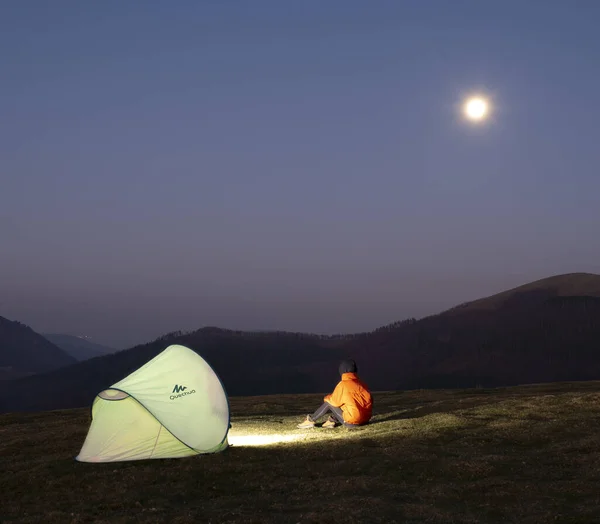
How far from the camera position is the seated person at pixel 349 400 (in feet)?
65.9

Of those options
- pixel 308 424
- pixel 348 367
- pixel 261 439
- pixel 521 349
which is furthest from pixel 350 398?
pixel 521 349

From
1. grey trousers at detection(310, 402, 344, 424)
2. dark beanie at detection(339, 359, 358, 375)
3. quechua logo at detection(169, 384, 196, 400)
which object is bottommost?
grey trousers at detection(310, 402, 344, 424)

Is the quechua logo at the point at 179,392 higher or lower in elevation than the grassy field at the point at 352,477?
higher

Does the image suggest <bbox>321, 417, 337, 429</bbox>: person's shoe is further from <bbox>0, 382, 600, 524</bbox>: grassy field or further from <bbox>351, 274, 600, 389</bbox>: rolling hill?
<bbox>351, 274, 600, 389</bbox>: rolling hill

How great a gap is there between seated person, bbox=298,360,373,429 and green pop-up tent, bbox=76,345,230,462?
148 inches

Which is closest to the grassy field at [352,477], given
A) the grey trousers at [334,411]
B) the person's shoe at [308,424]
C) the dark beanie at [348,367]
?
the grey trousers at [334,411]

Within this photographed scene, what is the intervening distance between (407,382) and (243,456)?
17640 centimetres

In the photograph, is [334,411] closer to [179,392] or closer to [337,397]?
[337,397]

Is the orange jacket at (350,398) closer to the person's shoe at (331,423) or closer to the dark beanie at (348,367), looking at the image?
the dark beanie at (348,367)

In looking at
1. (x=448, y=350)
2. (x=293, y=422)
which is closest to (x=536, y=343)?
(x=448, y=350)

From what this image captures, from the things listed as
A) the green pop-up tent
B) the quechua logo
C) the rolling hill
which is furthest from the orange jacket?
the rolling hill

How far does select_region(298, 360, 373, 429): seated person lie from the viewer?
20078 millimetres

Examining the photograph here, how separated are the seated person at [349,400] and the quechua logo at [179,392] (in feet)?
15.2

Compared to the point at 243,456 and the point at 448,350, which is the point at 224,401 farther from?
the point at 448,350
